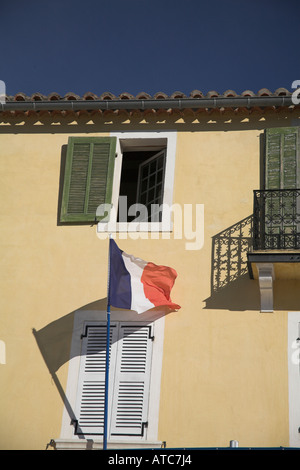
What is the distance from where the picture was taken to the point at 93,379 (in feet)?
Result: 38.9

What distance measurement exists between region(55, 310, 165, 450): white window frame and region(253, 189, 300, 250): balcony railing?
1843mm

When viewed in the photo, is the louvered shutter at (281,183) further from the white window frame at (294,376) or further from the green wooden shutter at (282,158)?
the white window frame at (294,376)

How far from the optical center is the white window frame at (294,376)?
36.3ft

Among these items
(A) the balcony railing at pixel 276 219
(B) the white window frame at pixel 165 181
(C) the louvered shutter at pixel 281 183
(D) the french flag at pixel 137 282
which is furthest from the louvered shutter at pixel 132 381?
(C) the louvered shutter at pixel 281 183

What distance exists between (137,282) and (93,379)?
148cm

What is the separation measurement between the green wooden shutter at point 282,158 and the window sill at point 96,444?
415 centimetres

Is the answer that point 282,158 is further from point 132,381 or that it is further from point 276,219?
point 132,381

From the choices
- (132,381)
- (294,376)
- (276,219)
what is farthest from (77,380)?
(276,219)

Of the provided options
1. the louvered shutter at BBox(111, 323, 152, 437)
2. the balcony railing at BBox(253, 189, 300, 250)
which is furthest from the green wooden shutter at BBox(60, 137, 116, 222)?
the balcony railing at BBox(253, 189, 300, 250)

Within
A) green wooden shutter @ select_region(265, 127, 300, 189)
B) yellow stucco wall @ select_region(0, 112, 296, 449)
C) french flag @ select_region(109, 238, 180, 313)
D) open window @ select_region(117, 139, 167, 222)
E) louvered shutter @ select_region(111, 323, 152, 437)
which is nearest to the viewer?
yellow stucco wall @ select_region(0, 112, 296, 449)

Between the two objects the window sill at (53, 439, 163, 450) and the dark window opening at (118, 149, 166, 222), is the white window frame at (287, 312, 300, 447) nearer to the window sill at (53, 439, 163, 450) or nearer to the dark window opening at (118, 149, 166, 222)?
the window sill at (53, 439, 163, 450)

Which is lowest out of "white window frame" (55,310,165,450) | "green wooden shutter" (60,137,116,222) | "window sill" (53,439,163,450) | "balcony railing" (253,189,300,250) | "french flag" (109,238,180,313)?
"window sill" (53,439,163,450)

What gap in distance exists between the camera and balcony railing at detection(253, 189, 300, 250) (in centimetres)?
1214

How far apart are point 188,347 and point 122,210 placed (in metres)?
2.60
